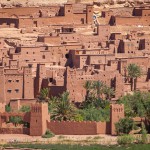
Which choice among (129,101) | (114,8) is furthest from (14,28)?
(129,101)

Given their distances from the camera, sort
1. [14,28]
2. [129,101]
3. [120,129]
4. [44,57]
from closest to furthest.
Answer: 1. [120,129]
2. [129,101]
3. [44,57]
4. [14,28]

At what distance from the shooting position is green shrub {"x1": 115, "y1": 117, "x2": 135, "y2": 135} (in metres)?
50.4

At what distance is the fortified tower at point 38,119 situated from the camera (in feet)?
166

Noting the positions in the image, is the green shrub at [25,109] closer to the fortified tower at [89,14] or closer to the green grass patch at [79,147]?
the green grass patch at [79,147]

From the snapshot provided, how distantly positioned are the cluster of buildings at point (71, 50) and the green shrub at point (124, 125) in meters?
4.75

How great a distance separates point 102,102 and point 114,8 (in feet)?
41.9

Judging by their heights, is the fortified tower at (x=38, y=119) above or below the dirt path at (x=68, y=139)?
above

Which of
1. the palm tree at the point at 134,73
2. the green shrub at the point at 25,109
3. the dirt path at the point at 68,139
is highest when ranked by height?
the palm tree at the point at 134,73

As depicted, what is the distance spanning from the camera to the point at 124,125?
5028 cm

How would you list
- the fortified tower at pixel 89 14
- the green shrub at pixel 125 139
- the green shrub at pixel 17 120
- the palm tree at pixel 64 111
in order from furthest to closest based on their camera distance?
1. the fortified tower at pixel 89 14
2. the palm tree at pixel 64 111
3. the green shrub at pixel 17 120
4. the green shrub at pixel 125 139

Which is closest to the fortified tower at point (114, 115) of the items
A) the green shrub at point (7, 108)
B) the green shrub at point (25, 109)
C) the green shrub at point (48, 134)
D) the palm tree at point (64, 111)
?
the palm tree at point (64, 111)

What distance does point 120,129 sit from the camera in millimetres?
50469

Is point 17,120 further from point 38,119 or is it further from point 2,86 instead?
point 2,86

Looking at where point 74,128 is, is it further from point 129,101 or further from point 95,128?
point 129,101
